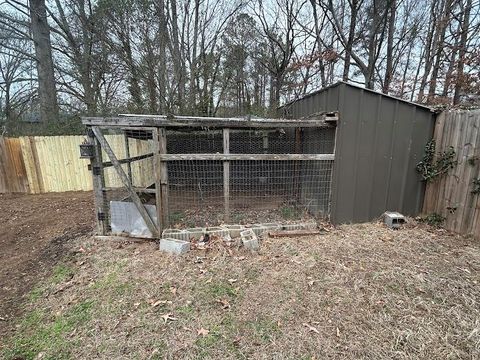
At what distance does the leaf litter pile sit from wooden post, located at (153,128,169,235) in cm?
53

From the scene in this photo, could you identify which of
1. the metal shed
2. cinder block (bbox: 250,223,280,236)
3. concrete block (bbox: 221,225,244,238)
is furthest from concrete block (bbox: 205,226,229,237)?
the metal shed

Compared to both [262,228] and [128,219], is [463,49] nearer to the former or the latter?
[262,228]

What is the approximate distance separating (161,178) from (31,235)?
3.02m

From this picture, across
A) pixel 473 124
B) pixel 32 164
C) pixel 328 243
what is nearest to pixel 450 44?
pixel 473 124

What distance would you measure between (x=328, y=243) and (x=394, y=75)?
12.9 m

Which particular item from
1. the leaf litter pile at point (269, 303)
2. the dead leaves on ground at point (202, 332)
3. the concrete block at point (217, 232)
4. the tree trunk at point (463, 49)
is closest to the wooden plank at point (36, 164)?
the leaf litter pile at point (269, 303)

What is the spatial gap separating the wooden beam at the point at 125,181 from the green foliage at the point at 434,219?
4.65 meters

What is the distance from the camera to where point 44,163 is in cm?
816

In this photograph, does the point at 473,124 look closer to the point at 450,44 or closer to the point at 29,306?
the point at 29,306

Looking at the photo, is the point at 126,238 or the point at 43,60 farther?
the point at 43,60

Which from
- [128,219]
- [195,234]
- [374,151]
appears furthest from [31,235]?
[374,151]

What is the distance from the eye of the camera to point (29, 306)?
2.84 metres

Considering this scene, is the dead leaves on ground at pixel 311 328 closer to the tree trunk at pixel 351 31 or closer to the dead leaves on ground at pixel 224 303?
the dead leaves on ground at pixel 224 303

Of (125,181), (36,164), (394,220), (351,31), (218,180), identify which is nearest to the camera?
(125,181)
